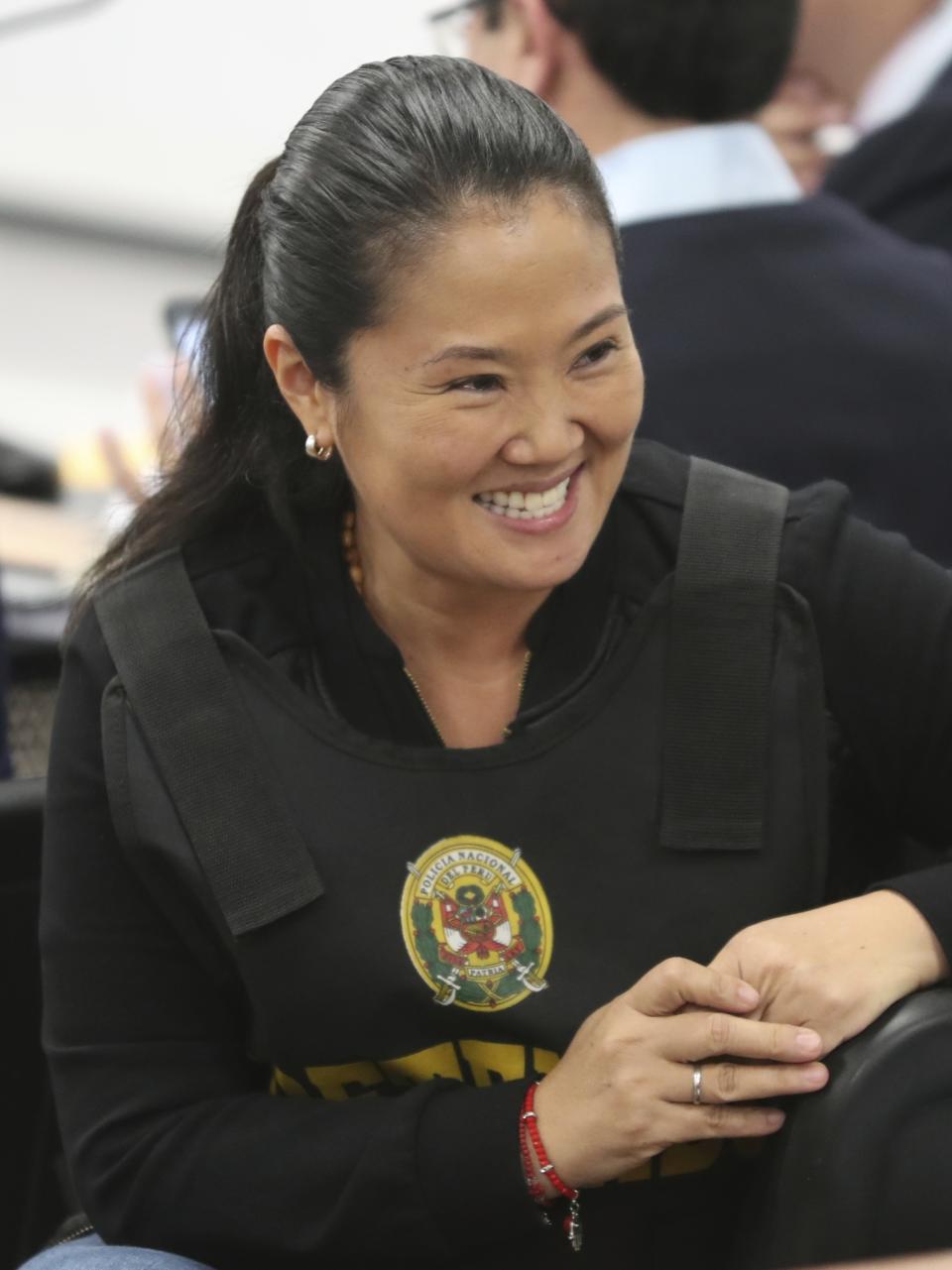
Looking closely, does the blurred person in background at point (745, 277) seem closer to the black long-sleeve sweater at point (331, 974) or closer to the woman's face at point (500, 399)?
the black long-sleeve sweater at point (331, 974)

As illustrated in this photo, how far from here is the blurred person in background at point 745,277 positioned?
5.19 ft

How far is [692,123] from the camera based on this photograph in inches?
68.8

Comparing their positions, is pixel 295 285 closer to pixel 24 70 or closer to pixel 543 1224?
pixel 543 1224

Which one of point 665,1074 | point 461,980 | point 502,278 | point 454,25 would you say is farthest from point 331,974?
point 454,25

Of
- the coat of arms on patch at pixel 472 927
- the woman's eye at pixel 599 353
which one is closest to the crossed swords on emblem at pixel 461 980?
the coat of arms on patch at pixel 472 927

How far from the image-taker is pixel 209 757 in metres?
1.23

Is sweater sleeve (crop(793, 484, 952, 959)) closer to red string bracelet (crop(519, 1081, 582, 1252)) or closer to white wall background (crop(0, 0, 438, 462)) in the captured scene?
red string bracelet (crop(519, 1081, 582, 1252))

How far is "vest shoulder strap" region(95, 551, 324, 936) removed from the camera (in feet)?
3.98

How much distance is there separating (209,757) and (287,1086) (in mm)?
232

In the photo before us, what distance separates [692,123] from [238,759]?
2.68 ft

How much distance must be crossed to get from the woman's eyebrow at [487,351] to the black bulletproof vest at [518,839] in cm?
18

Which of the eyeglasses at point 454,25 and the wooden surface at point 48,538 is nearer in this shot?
the eyeglasses at point 454,25

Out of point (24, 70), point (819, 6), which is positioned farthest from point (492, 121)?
point (24, 70)

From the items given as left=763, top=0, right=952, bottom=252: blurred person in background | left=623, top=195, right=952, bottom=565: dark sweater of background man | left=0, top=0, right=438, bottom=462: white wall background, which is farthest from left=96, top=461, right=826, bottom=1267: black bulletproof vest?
left=0, top=0, right=438, bottom=462: white wall background
